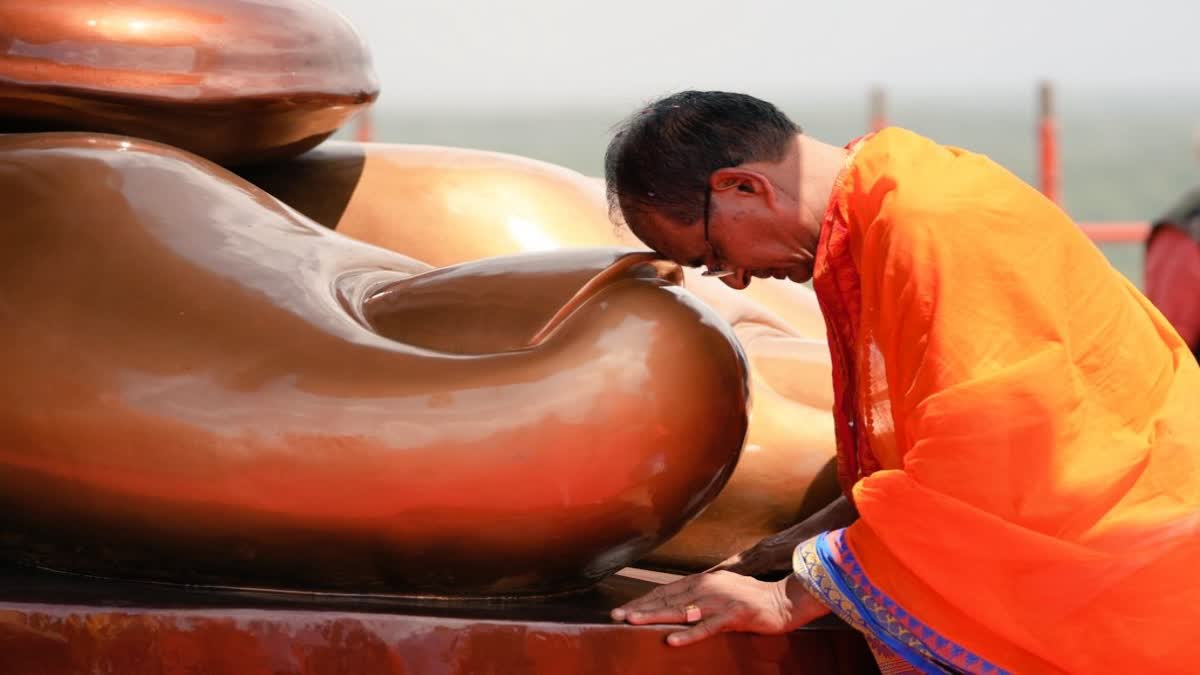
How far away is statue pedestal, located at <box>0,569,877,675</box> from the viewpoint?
1698 millimetres

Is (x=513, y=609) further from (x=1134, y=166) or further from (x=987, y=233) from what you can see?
(x=1134, y=166)

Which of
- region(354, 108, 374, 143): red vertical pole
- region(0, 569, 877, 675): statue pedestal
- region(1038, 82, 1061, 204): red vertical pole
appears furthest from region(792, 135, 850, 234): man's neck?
region(354, 108, 374, 143): red vertical pole

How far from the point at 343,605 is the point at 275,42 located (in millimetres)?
753

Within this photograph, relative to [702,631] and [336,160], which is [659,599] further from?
[336,160]

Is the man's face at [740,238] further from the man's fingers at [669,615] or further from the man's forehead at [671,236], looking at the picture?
the man's fingers at [669,615]

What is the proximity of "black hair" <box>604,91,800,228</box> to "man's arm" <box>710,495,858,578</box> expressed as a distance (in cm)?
41

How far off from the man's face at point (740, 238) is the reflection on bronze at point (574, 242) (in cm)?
37

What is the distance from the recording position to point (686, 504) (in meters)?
1.81

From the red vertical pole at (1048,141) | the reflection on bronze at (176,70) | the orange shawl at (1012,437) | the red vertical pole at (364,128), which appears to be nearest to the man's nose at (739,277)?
the orange shawl at (1012,437)

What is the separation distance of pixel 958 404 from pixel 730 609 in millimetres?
322

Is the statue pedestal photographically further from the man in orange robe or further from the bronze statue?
the bronze statue

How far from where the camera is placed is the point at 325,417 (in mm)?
1716

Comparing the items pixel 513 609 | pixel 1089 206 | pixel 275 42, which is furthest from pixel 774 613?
pixel 1089 206

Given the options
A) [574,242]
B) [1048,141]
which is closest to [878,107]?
[1048,141]
